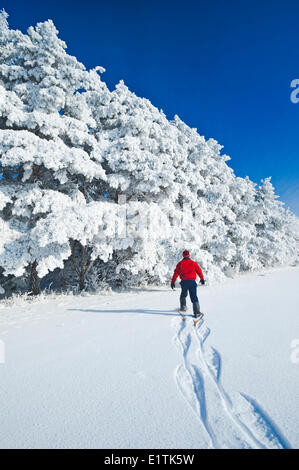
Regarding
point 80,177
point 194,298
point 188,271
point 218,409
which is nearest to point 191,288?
point 194,298

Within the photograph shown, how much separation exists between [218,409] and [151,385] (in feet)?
2.69

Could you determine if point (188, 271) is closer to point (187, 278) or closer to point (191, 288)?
point (187, 278)

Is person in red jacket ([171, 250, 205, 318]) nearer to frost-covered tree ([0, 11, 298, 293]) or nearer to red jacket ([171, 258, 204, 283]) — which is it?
red jacket ([171, 258, 204, 283])

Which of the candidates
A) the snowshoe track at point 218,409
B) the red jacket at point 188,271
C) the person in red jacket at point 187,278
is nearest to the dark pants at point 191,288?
the person in red jacket at point 187,278

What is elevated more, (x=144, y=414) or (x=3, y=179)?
(x=3, y=179)

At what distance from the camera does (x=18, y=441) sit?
1830 mm

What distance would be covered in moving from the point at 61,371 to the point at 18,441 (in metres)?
1.15

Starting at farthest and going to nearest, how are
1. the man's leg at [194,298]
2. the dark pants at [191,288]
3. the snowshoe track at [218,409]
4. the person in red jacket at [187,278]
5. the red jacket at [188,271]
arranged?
the red jacket at [188,271]
the person in red jacket at [187,278]
the dark pants at [191,288]
the man's leg at [194,298]
the snowshoe track at [218,409]

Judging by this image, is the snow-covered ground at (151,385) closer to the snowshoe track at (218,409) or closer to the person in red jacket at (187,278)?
the snowshoe track at (218,409)

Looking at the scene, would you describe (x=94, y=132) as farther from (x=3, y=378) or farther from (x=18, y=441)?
(x=18, y=441)

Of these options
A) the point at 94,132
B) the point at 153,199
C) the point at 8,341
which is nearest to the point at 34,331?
the point at 8,341

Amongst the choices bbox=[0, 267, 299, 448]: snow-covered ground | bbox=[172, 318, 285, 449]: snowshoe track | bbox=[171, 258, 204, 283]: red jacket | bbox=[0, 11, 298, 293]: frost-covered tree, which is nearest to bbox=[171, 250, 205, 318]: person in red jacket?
bbox=[171, 258, 204, 283]: red jacket

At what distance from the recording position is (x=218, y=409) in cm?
216

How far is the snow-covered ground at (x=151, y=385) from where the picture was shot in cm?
187
